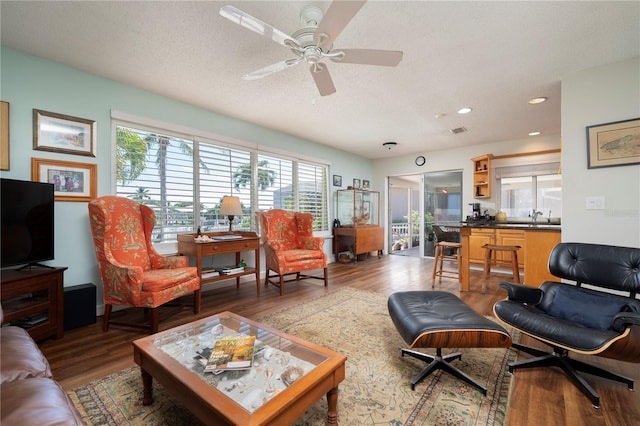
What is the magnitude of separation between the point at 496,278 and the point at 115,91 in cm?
571

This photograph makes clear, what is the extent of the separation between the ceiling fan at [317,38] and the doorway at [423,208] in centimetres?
373

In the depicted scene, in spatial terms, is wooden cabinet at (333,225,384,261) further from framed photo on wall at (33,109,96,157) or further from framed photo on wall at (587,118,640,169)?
framed photo on wall at (33,109,96,157)

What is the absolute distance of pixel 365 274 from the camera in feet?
14.8

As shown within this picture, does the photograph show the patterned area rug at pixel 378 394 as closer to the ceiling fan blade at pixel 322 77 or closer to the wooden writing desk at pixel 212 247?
the wooden writing desk at pixel 212 247

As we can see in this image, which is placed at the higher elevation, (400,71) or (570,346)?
(400,71)

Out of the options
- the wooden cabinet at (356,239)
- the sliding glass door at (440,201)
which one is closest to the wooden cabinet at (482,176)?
the sliding glass door at (440,201)

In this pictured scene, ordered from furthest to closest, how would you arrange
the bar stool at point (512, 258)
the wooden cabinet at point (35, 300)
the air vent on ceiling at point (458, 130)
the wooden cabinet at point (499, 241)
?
the wooden cabinet at point (499, 241), the air vent on ceiling at point (458, 130), the bar stool at point (512, 258), the wooden cabinet at point (35, 300)

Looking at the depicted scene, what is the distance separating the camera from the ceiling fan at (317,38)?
1493 mm

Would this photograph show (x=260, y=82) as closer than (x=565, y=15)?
No

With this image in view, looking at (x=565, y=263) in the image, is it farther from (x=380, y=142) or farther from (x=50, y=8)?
(x=50, y=8)

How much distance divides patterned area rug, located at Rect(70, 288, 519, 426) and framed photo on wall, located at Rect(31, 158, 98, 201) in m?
1.84

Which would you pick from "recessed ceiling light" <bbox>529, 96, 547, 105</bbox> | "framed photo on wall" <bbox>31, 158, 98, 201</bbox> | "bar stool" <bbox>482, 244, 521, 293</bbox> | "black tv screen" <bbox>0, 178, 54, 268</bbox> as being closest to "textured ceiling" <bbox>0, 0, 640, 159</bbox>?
"recessed ceiling light" <bbox>529, 96, 547, 105</bbox>

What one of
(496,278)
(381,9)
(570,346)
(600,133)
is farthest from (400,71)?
(496,278)

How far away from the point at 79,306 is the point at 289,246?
2424 millimetres
